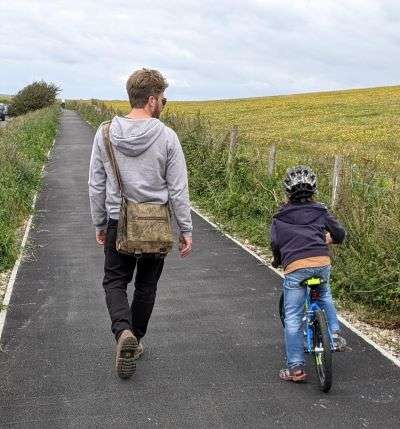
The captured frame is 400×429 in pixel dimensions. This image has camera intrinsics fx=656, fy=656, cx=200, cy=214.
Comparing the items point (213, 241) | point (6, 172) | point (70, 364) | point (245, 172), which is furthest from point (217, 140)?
point (70, 364)

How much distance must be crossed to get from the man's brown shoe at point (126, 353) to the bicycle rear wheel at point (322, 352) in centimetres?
132

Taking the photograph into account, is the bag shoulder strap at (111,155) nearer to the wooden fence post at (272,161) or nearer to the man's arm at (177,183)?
the man's arm at (177,183)

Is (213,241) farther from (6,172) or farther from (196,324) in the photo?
(6,172)

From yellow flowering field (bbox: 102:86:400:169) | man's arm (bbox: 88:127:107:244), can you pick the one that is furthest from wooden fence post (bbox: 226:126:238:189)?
man's arm (bbox: 88:127:107:244)

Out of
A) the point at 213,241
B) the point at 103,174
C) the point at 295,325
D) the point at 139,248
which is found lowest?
the point at 213,241

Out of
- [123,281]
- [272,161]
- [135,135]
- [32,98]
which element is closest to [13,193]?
[272,161]

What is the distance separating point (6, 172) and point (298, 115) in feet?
112

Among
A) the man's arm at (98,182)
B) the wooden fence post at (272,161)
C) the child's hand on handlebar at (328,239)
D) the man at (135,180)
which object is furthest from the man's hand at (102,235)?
the wooden fence post at (272,161)

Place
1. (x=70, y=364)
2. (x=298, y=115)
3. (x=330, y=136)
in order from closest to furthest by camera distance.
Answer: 1. (x=70, y=364)
2. (x=330, y=136)
3. (x=298, y=115)

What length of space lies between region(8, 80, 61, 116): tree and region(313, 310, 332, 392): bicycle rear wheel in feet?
213

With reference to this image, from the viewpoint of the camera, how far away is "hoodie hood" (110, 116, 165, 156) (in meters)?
4.64

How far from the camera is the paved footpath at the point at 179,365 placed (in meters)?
4.37

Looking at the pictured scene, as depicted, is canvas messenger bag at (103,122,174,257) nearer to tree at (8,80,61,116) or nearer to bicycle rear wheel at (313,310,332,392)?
bicycle rear wheel at (313,310,332,392)

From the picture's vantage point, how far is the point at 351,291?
7.39 meters
